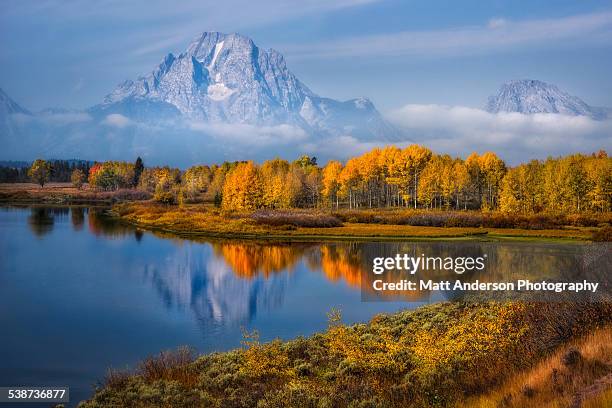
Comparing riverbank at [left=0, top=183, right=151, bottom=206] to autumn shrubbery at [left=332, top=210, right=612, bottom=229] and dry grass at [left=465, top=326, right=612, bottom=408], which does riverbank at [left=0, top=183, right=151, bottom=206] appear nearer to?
autumn shrubbery at [left=332, top=210, right=612, bottom=229]

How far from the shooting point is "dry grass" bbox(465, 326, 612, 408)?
382 inches

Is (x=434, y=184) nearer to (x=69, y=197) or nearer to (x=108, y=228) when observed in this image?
(x=108, y=228)

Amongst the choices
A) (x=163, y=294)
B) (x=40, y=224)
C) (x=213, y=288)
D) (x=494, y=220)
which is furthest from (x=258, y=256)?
(x=40, y=224)

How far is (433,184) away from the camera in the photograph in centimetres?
9619

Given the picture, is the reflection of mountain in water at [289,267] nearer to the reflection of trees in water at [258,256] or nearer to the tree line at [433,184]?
the reflection of trees in water at [258,256]

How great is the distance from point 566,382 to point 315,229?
57013 mm

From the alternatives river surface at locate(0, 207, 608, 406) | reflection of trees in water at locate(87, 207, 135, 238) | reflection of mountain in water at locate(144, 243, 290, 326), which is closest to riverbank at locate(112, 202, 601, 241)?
reflection of trees in water at locate(87, 207, 135, 238)

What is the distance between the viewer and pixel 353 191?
111m

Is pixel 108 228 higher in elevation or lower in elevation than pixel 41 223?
lower

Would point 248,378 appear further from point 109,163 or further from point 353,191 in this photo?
point 109,163

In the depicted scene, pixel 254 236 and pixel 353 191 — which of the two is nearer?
pixel 254 236

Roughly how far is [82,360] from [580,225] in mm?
57634

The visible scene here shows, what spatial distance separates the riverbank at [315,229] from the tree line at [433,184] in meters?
→ 15.3

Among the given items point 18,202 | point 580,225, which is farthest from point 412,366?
point 18,202
